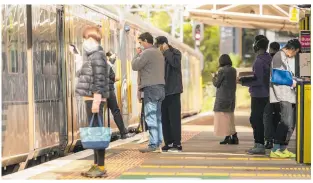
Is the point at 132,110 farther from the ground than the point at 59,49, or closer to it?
closer to it

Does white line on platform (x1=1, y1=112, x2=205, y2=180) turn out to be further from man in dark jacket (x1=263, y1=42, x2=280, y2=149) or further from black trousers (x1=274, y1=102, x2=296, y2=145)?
black trousers (x1=274, y1=102, x2=296, y2=145)

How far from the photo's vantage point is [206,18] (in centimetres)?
2314

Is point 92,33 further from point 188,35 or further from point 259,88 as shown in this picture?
point 188,35

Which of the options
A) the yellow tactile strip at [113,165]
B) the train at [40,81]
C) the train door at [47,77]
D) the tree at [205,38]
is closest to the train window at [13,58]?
the train at [40,81]

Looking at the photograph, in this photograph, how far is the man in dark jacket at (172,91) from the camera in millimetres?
11484

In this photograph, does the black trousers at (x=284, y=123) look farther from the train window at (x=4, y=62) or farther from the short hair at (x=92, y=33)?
the train window at (x=4, y=62)

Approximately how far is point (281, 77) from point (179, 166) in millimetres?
1841

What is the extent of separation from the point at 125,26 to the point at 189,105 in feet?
42.4

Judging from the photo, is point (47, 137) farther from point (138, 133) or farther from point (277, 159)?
point (138, 133)

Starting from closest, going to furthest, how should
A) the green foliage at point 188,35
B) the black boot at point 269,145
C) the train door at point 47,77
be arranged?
the train door at point 47,77 < the black boot at point 269,145 < the green foliage at point 188,35

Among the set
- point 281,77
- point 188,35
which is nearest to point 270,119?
point 281,77

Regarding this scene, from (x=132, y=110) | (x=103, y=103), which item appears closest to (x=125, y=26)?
(x=132, y=110)

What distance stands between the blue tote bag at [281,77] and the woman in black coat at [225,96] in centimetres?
274

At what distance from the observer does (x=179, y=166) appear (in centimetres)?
955
